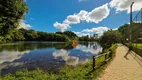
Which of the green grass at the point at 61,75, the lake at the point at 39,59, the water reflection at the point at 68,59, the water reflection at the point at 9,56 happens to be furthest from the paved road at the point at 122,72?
the water reflection at the point at 9,56

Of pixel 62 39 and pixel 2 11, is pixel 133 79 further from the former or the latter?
pixel 62 39

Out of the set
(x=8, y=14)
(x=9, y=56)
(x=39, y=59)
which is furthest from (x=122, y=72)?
(x=9, y=56)

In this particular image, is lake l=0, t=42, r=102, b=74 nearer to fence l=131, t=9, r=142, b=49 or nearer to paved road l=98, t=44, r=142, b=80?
paved road l=98, t=44, r=142, b=80

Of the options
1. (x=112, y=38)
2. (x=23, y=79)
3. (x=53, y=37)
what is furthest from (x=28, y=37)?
(x=23, y=79)

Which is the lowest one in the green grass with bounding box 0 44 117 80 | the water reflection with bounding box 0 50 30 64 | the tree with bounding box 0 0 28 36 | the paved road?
the water reflection with bounding box 0 50 30 64

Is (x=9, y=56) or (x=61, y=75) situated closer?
(x=61, y=75)

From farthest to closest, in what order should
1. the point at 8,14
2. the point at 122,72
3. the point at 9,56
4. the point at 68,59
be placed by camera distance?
the point at 9,56, the point at 68,59, the point at 122,72, the point at 8,14

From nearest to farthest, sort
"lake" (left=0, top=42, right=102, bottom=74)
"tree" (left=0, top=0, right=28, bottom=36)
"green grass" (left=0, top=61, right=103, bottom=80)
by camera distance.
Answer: "tree" (left=0, top=0, right=28, bottom=36), "green grass" (left=0, top=61, right=103, bottom=80), "lake" (left=0, top=42, right=102, bottom=74)

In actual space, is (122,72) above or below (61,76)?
above

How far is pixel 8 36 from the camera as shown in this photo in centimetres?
693

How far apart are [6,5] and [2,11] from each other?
330mm

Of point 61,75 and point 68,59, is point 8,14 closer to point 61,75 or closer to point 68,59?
point 61,75

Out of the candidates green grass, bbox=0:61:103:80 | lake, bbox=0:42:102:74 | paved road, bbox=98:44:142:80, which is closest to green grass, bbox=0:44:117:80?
green grass, bbox=0:61:103:80

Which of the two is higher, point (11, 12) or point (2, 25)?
point (11, 12)
